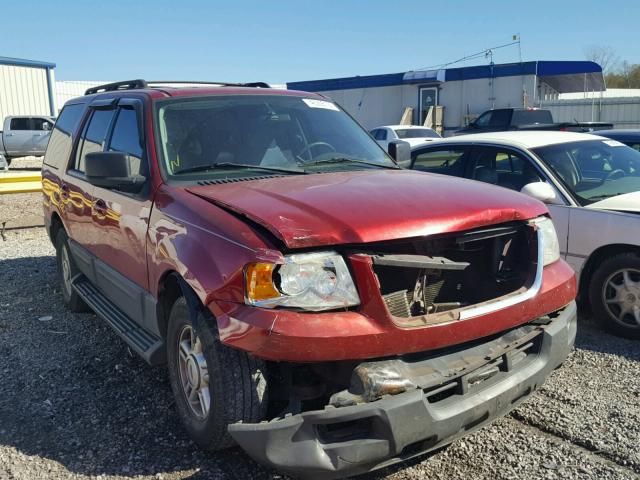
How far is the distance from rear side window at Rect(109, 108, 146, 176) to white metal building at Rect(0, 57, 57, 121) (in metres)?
32.1

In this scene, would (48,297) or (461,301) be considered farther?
(48,297)

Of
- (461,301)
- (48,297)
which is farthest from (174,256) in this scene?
(48,297)

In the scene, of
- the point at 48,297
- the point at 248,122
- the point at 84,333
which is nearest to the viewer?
the point at 248,122

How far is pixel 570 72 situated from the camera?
2577cm

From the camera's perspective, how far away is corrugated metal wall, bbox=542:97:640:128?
2220 centimetres

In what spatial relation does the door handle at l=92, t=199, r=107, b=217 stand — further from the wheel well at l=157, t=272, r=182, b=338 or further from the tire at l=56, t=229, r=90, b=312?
the tire at l=56, t=229, r=90, b=312

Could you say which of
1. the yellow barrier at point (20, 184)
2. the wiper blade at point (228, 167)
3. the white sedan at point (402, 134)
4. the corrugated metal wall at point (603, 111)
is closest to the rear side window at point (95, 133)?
the wiper blade at point (228, 167)

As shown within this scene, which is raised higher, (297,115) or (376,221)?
(297,115)

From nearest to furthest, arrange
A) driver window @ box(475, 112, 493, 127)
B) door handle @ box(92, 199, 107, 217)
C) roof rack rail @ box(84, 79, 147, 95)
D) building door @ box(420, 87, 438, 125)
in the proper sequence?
door handle @ box(92, 199, 107, 217) < roof rack rail @ box(84, 79, 147, 95) < driver window @ box(475, 112, 493, 127) < building door @ box(420, 87, 438, 125)

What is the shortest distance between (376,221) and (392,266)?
235 millimetres

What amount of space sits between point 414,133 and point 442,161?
15.1m

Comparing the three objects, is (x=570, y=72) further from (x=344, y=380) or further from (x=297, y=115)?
(x=344, y=380)

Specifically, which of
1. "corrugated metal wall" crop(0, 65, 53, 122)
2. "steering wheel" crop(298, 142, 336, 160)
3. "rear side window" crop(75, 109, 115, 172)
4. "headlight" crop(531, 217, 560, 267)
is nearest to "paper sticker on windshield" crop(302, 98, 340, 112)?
"steering wheel" crop(298, 142, 336, 160)

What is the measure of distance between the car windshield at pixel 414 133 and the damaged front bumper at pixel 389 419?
18491 millimetres
